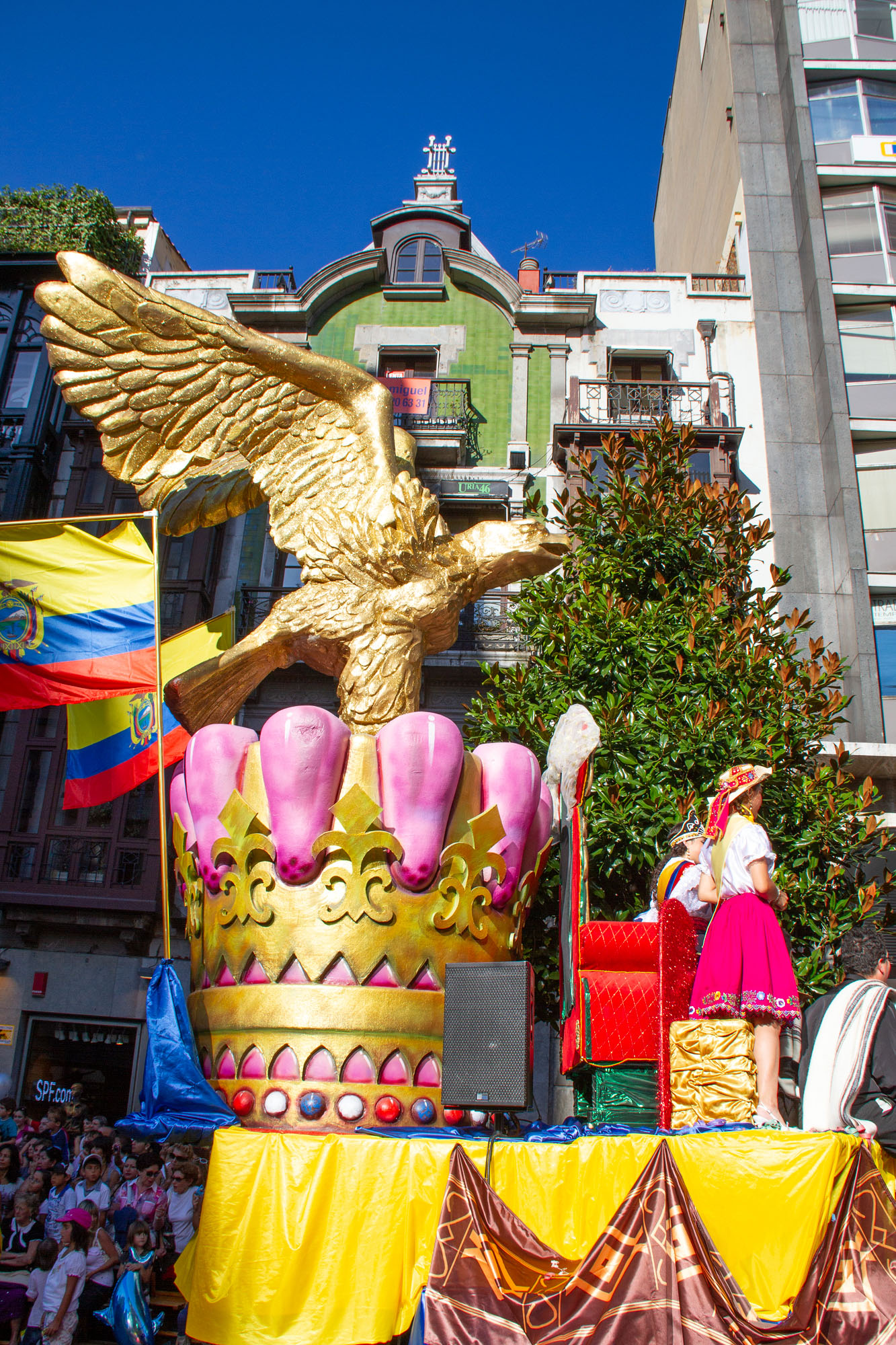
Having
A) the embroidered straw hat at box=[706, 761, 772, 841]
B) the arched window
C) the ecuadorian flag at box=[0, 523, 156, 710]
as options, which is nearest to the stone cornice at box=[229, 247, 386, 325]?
the arched window

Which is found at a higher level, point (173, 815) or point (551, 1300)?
point (173, 815)

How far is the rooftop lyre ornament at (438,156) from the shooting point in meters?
21.7

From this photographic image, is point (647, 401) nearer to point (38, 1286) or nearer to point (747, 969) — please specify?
point (747, 969)

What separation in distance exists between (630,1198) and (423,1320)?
0.94 m

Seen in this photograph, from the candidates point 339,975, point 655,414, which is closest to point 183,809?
point 339,975

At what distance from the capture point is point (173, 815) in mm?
6512

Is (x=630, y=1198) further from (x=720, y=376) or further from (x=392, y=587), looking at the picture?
(x=720, y=376)

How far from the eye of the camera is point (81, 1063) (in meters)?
14.1

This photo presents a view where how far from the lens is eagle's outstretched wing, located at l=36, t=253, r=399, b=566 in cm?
734

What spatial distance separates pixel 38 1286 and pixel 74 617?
16.7 ft

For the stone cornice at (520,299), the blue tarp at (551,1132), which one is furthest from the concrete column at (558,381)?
the blue tarp at (551,1132)

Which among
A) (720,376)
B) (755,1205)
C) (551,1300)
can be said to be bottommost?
(551,1300)

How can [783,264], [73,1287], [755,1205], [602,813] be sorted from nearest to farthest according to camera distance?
[755,1205] → [73,1287] → [602,813] → [783,264]

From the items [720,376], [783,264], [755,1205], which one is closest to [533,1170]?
[755,1205]
